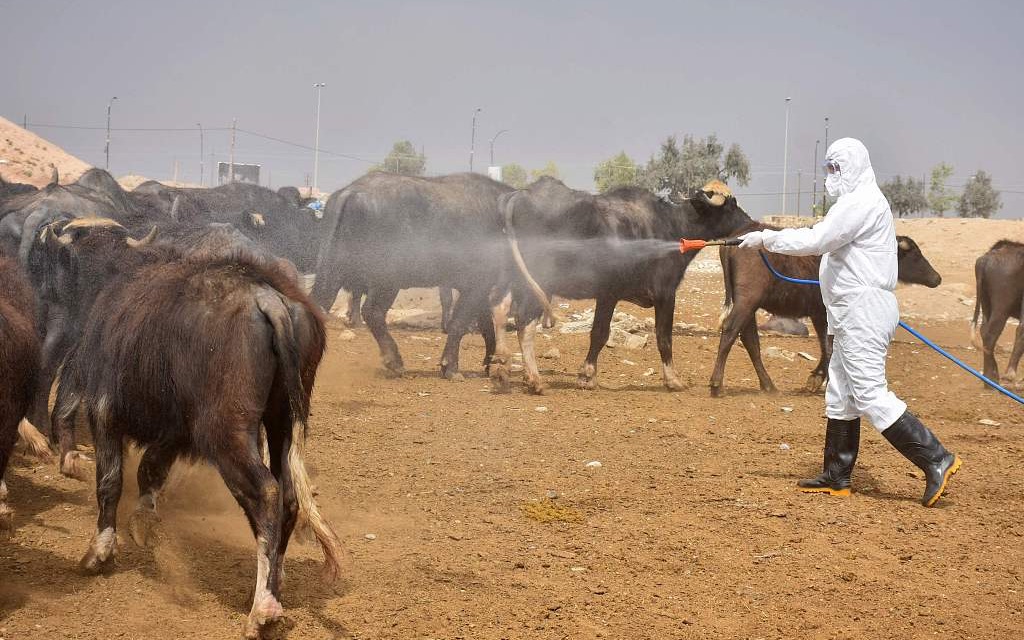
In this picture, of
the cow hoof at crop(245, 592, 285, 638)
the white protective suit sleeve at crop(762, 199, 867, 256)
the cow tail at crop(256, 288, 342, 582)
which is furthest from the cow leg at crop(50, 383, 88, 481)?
the white protective suit sleeve at crop(762, 199, 867, 256)

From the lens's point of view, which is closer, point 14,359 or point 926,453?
point 14,359

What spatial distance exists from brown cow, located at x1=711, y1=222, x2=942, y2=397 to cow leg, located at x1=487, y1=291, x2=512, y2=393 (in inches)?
95.5

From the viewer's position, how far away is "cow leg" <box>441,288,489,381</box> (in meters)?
12.6

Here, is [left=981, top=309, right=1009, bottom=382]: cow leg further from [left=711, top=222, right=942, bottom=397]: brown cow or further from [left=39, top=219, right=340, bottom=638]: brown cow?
[left=39, top=219, right=340, bottom=638]: brown cow

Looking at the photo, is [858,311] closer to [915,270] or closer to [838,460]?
[838,460]

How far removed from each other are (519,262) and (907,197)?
51.9 m

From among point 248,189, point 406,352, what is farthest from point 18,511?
point 248,189

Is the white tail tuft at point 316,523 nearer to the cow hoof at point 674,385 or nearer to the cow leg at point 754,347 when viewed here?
the cow hoof at point 674,385

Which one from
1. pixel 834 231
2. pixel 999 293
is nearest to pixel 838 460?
pixel 834 231

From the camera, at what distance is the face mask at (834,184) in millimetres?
7484

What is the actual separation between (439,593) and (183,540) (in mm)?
1710

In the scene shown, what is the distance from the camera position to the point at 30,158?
4266 cm

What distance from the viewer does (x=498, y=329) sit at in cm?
1210

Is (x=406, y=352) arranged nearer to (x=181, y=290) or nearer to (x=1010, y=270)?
(x=1010, y=270)
